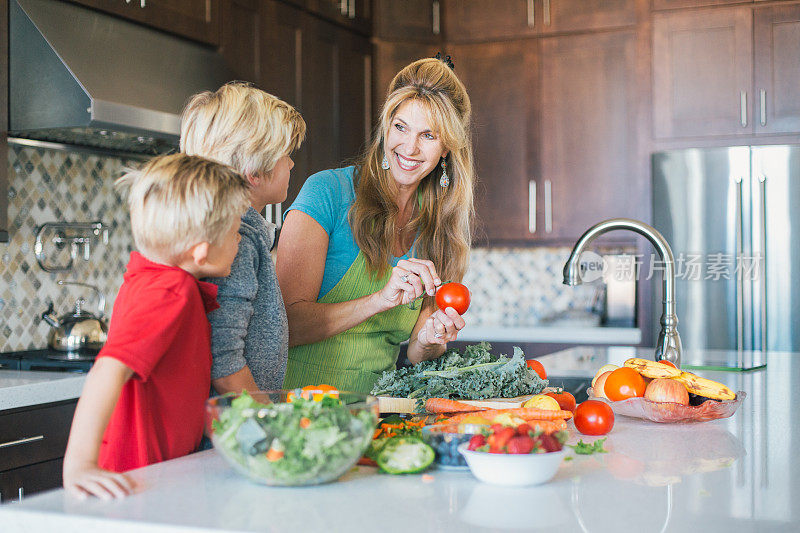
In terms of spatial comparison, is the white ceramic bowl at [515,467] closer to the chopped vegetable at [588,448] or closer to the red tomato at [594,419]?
the chopped vegetable at [588,448]

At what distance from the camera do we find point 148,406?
1229mm

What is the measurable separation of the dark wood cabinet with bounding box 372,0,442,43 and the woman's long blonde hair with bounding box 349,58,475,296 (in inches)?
100

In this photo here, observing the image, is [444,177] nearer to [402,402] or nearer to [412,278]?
[412,278]

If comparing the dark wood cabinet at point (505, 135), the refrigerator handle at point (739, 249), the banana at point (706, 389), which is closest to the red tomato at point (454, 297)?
Answer: the banana at point (706, 389)

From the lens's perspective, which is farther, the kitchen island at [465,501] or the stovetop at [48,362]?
the stovetop at [48,362]

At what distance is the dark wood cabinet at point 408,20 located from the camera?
4.47 metres

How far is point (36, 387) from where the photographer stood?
2.34m

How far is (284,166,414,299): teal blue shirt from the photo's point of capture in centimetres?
188

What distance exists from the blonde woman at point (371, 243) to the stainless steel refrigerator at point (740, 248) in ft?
7.58

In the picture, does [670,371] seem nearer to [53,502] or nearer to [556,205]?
[53,502]

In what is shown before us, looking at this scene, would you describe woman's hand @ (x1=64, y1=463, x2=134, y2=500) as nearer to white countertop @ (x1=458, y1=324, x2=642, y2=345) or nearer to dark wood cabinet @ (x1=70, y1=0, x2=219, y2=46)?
dark wood cabinet @ (x1=70, y1=0, x2=219, y2=46)

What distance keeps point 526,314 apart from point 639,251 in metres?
0.81

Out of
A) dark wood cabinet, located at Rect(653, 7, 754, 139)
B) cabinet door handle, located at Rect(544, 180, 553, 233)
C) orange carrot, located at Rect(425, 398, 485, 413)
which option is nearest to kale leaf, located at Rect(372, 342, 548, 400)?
orange carrot, located at Rect(425, 398, 485, 413)

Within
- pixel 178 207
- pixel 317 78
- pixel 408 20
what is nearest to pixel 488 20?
pixel 408 20
